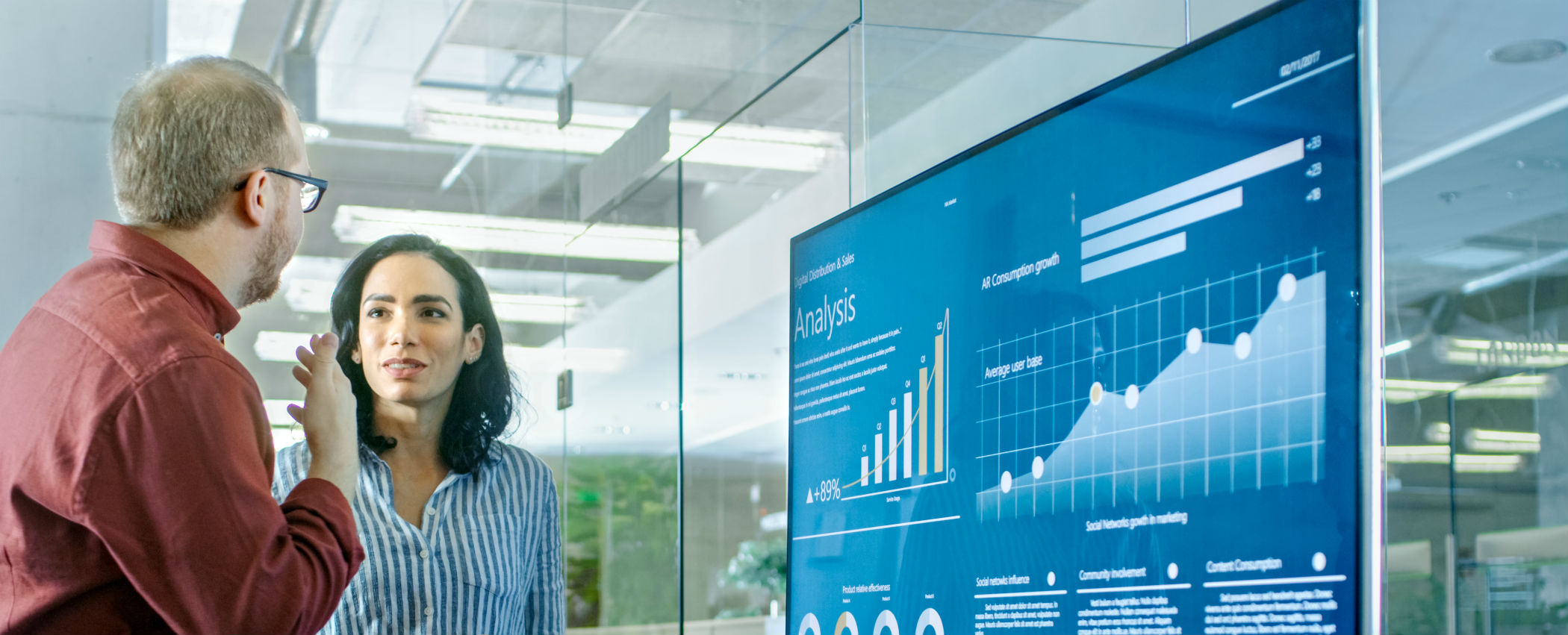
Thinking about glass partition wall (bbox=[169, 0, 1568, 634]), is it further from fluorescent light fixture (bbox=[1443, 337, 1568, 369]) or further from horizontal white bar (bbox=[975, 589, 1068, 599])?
horizontal white bar (bbox=[975, 589, 1068, 599])

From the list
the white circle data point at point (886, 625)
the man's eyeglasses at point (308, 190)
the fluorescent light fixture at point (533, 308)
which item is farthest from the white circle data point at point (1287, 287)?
the fluorescent light fixture at point (533, 308)

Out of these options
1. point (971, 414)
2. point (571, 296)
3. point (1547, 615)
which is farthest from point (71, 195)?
point (1547, 615)

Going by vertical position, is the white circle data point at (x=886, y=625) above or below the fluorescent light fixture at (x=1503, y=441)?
below

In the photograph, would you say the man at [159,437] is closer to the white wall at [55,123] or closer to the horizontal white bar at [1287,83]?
the horizontal white bar at [1287,83]

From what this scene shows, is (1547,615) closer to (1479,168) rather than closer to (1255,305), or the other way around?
(1479,168)

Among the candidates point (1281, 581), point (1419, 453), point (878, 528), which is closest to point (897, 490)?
point (878, 528)

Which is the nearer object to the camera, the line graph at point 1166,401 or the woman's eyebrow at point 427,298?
the line graph at point 1166,401

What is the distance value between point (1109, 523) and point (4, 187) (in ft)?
8.14

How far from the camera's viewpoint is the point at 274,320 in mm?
3488

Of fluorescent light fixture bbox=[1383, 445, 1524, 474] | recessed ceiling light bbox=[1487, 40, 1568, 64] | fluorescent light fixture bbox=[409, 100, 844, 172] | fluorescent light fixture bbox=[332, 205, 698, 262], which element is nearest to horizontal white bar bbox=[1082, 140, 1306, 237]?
fluorescent light fixture bbox=[332, 205, 698, 262]

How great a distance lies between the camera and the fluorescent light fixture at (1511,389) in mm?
6254

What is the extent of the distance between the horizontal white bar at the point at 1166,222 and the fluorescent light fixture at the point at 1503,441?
5714 millimetres

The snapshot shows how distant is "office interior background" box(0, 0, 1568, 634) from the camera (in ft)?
9.20

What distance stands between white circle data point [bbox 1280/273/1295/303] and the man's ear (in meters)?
1.17
